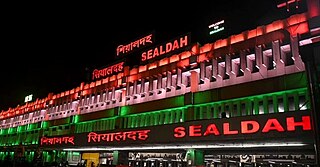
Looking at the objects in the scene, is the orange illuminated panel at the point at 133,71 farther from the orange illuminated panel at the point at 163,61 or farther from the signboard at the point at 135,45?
the signboard at the point at 135,45

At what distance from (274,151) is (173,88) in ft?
41.4

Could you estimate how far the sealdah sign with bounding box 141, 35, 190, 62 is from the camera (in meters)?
34.3

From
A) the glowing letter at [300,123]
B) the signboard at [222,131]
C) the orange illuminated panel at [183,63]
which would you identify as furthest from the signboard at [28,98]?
the glowing letter at [300,123]

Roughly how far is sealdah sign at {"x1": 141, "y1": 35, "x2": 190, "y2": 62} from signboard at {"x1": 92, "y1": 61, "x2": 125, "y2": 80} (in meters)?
4.69

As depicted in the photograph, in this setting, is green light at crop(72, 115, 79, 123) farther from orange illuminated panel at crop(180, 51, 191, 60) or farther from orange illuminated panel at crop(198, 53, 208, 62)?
orange illuminated panel at crop(198, 53, 208, 62)

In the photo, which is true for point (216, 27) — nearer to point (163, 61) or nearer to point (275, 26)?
point (163, 61)

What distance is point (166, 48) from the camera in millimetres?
36156

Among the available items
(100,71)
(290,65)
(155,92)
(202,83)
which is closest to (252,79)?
(290,65)

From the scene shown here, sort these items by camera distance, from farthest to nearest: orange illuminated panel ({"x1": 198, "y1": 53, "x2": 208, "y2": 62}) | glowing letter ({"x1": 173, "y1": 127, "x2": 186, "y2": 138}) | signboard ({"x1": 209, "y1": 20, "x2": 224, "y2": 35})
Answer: signboard ({"x1": 209, "y1": 20, "x2": 224, "y2": 35}) < orange illuminated panel ({"x1": 198, "y1": 53, "x2": 208, "y2": 62}) < glowing letter ({"x1": 173, "y1": 127, "x2": 186, "y2": 138})

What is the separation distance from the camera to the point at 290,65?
77.2 feet

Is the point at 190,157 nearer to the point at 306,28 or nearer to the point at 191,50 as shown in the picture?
the point at 191,50

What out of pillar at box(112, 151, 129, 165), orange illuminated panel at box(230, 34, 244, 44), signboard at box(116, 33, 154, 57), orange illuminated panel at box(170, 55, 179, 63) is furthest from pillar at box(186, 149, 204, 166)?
signboard at box(116, 33, 154, 57)

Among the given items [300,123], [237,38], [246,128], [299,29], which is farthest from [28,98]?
[300,123]

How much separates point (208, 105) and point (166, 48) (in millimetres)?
11276
